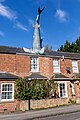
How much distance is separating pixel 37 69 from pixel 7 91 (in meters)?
6.20

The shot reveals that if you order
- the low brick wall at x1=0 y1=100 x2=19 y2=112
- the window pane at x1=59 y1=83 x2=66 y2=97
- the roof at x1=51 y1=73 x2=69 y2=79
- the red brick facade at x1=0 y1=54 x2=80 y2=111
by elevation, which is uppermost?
the red brick facade at x1=0 y1=54 x2=80 y2=111

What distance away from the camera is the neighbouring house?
19625 mm

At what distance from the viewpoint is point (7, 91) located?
19156mm

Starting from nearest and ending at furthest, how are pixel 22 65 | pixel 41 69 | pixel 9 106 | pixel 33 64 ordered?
pixel 9 106
pixel 22 65
pixel 33 64
pixel 41 69

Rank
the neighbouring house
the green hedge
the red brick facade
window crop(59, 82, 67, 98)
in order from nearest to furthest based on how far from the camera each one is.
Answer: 1. the green hedge
2. the neighbouring house
3. the red brick facade
4. window crop(59, 82, 67, 98)

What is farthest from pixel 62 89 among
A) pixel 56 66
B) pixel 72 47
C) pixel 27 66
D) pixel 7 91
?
pixel 72 47

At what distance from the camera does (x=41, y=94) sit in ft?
64.5

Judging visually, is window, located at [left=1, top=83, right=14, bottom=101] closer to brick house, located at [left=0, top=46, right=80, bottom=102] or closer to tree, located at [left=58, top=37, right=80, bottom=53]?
brick house, located at [left=0, top=46, right=80, bottom=102]

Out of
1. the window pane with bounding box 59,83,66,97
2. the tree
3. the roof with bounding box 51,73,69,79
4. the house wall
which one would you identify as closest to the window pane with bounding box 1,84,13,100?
the house wall

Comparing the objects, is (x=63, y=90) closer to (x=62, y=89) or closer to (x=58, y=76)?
(x=62, y=89)

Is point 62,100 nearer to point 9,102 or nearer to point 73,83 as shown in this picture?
point 73,83

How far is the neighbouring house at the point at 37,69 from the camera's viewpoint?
19625 millimetres

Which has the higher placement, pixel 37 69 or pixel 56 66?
pixel 56 66

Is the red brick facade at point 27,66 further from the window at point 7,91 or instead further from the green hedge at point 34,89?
the green hedge at point 34,89
